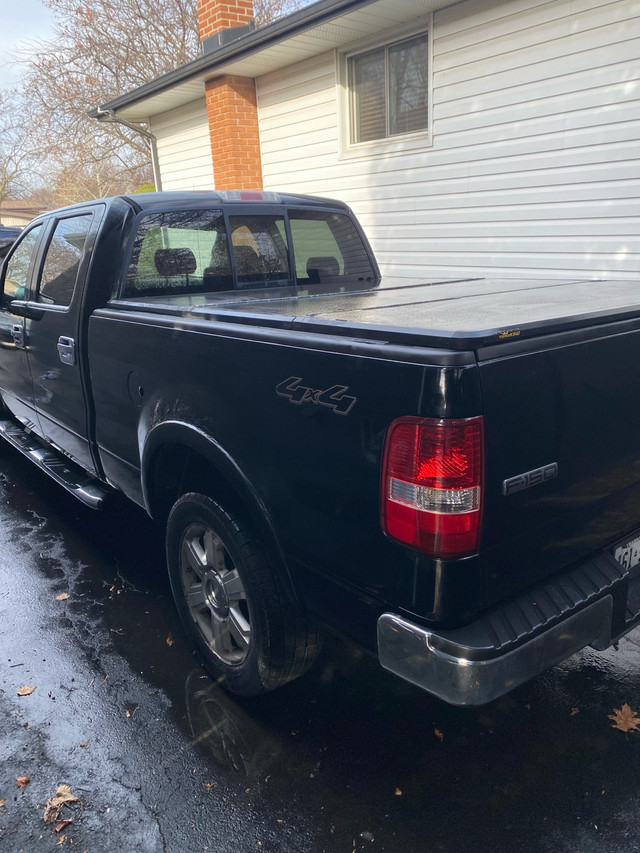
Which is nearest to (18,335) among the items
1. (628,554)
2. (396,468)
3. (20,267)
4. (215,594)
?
(20,267)

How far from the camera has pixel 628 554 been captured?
2.39 metres

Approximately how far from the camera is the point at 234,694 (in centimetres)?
289

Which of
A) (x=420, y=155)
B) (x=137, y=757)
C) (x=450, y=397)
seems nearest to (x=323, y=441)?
(x=450, y=397)

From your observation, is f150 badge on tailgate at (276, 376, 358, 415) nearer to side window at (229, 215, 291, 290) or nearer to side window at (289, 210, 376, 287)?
side window at (229, 215, 291, 290)

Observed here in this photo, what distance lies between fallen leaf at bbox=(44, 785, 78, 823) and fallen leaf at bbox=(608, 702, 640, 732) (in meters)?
2.11

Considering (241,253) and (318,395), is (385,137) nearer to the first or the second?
(241,253)

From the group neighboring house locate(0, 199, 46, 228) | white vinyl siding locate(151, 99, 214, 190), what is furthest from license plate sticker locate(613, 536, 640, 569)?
neighboring house locate(0, 199, 46, 228)

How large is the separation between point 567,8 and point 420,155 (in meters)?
2.11

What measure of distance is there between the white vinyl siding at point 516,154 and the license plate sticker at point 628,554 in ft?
14.6

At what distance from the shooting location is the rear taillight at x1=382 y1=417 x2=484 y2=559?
1.78 m

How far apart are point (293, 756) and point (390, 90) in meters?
7.65

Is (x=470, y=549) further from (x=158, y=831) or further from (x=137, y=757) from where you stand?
(x=137, y=757)

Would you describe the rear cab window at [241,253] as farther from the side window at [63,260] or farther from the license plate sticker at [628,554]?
the license plate sticker at [628,554]

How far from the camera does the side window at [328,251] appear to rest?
4324 mm
